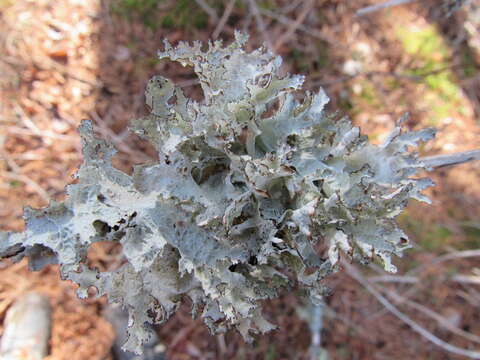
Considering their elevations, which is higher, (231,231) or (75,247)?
(231,231)

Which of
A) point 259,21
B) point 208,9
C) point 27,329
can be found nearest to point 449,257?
point 259,21

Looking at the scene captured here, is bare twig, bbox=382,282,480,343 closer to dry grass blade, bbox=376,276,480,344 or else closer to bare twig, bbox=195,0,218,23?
dry grass blade, bbox=376,276,480,344

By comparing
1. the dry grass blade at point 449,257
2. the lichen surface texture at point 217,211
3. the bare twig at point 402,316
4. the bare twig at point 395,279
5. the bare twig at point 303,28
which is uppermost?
the bare twig at point 303,28

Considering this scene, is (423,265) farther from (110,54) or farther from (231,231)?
(110,54)

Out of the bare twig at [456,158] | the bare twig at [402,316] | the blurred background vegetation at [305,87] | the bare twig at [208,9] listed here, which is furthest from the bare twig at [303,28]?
the bare twig at [456,158]

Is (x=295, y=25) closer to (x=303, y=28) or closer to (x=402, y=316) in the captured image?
(x=303, y=28)

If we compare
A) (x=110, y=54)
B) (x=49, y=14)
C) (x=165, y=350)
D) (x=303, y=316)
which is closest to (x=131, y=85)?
(x=110, y=54)

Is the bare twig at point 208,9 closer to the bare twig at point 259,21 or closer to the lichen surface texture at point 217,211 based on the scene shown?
the bare twig at point 259,21
